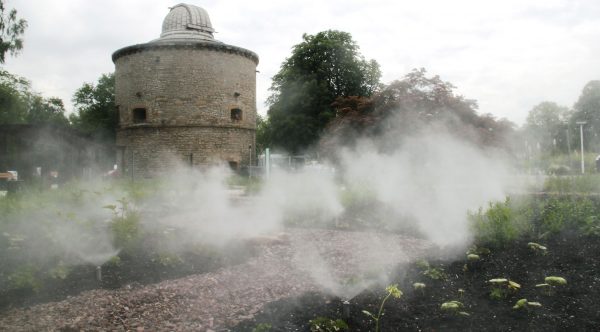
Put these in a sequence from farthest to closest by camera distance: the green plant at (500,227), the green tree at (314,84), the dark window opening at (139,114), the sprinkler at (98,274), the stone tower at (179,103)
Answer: the green tree at (314,84) < the dark window opening at (139,114) < the stone tower at (179,103) < the green plant at (500,227) < the sprinkler at (98,274)

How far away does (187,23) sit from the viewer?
2383 centimetres

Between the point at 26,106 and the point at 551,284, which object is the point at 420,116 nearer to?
the point at 551,284

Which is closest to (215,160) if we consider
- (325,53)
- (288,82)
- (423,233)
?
(288,82)

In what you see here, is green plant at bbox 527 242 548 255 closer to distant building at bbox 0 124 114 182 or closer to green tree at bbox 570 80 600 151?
distant building at bbox 0 124 114 182

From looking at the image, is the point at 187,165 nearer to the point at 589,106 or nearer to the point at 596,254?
the point at 596,254

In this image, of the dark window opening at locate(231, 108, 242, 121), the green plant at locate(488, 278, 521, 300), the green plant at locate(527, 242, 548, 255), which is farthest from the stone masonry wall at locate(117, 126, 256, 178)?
the green plant at locate(488, 278, 521, 300)

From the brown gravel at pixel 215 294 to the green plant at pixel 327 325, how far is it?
0.68 meters

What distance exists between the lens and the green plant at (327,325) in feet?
11.7

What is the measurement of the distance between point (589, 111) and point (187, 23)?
35.8m

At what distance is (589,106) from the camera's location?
1619 inches

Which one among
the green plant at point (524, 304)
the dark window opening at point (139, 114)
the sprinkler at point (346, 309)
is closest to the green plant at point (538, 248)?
the green plant at point (524, 304)

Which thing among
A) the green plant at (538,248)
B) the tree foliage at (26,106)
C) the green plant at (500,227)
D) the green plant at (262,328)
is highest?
the tree foliage at (26,106)

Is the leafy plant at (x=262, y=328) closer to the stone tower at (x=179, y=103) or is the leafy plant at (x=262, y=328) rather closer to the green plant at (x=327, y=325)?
the green plant at (x=327, y=325)

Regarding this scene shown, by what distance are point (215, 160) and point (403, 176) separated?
12.9m
